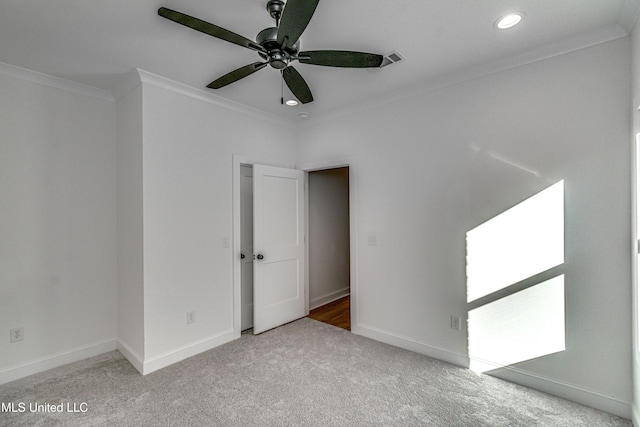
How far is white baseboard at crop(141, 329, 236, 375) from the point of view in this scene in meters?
2.56

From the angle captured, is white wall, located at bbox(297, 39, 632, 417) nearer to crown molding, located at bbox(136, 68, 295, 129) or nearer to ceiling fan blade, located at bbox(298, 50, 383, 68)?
crown molding, located at bbox(136, 68, 295, 129)

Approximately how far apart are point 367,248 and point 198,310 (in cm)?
189

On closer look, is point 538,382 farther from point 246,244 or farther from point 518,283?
point 246,244

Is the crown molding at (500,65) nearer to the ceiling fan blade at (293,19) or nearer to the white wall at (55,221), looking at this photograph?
the ceiling fan blade at (293,19)

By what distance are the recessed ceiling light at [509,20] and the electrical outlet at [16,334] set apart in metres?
4.42

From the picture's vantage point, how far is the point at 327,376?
2463 mm

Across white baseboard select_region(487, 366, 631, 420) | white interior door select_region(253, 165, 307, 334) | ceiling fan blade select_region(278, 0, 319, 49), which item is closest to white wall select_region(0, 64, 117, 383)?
white interior door select_region(253, 165, 307, 334)

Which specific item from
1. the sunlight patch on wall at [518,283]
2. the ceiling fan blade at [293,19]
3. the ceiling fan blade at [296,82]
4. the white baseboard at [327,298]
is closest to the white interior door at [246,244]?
the white baseboard at [327,298]

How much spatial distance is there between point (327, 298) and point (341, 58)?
142 inches

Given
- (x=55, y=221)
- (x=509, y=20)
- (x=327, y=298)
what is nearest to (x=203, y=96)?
(x=55, y=221)

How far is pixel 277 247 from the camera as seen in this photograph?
3.62m

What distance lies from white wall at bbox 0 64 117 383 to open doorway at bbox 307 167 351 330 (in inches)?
94.2

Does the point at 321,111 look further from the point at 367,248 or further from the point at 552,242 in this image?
the point at 552,242

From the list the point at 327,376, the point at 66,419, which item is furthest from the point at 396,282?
the point at 66,419
